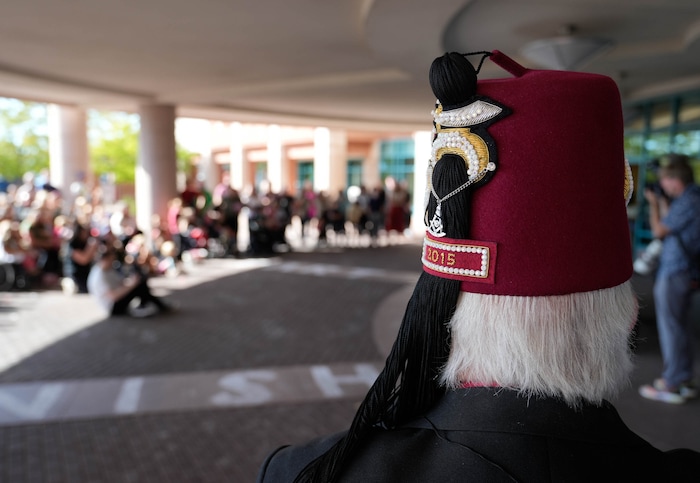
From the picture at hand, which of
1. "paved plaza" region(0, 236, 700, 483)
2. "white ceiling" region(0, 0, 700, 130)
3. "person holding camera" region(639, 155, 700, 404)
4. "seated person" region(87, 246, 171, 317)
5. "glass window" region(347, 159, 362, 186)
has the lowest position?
"paved plaza" region(0, 236, 700, 483)

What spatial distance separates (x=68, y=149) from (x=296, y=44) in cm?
889

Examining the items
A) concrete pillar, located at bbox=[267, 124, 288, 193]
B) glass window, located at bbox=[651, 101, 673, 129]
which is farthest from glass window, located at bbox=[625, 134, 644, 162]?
concrete pillar, located at bbox=[267, 124, 288, 193]

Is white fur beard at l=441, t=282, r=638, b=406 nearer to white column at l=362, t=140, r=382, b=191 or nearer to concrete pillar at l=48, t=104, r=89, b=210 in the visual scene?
concrete pillar at l=48, t=104, r=89, b=210

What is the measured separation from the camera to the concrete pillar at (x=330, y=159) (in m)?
27.0

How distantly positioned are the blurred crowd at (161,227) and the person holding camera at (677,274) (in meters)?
7.02

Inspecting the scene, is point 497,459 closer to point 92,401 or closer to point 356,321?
point 92,401

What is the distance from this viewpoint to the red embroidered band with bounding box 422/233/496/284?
0.97 m

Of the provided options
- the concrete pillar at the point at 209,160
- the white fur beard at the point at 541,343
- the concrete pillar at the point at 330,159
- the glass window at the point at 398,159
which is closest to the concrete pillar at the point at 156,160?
the white fur beard at the point at 541,343

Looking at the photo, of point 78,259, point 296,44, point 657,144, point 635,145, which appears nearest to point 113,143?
point 78,259

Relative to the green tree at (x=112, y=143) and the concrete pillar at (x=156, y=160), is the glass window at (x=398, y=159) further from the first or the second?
the concrete pillar at (x=156, y=160)

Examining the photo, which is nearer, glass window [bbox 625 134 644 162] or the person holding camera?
the person holding camera

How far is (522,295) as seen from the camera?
0.99m

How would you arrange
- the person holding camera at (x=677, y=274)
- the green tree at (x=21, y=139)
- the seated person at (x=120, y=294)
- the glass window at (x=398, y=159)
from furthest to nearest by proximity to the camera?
1. the glass window at (x=398, y=159)
2. the green tree at (x=21, y=139)
3. the seated person at (x=120, y=294)
4. the person holding camera at (x=677, y=274)

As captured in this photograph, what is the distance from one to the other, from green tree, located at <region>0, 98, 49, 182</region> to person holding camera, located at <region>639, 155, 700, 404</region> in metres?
26.2
